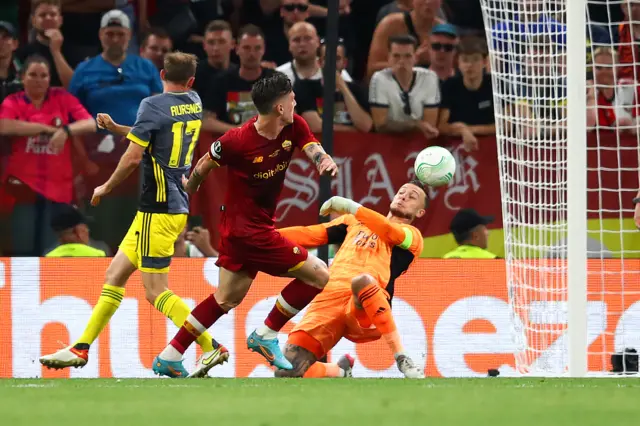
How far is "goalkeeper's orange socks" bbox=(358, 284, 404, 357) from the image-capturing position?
7.78 m

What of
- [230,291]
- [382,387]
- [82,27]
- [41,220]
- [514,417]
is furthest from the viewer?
[82,27]

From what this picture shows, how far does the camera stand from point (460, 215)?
10016mm

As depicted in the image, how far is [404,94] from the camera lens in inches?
415

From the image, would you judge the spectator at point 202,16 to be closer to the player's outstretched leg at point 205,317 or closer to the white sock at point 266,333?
the player's outstretched leg at point 205,317

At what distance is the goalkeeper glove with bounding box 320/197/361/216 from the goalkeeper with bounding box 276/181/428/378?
22 cm

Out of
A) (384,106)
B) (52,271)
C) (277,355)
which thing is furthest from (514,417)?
(384,106)

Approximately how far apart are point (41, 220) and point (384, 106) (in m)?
2.91

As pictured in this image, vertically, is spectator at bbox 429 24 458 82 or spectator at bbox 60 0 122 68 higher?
spectator at bbox 60 0 122 68

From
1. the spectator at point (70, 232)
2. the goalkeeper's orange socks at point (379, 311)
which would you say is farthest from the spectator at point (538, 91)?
the spectator at point (70, 232)

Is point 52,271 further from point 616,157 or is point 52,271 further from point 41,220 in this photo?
point 616,157

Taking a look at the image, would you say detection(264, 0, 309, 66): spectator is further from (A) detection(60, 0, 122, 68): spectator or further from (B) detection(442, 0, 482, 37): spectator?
(B) detection(442, 0, 482, 37): spectator

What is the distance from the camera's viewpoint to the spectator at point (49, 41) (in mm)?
10500

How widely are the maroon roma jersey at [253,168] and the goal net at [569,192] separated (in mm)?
1807

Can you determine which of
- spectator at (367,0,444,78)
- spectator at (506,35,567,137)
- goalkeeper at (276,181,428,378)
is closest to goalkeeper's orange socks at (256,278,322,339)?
goalkeeper at (276,181,428,378)
